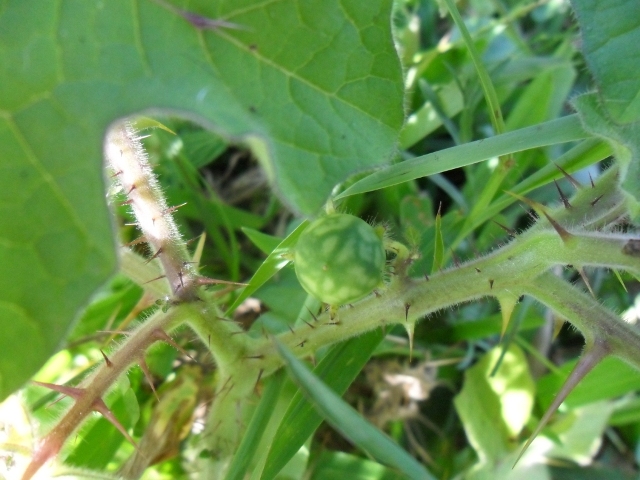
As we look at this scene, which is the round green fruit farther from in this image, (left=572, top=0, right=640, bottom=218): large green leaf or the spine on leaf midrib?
(left=572, top=0, right=640, bottom=218): large green leaf

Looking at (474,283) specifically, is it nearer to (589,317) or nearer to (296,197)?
(589,317)

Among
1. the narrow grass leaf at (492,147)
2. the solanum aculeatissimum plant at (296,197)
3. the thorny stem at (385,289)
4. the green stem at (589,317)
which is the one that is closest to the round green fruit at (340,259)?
the solanum aculeatissimum plant at (296,197)

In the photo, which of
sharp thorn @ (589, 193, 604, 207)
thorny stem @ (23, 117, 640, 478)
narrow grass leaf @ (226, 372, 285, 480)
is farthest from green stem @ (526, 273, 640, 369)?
narrow grass leaf @ (226, 372, 285, 480)

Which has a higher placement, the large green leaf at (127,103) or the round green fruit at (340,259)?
the large green leaf at (127,103)

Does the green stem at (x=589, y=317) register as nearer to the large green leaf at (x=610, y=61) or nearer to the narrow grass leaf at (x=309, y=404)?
the large green leaf at (x=610, y=61)

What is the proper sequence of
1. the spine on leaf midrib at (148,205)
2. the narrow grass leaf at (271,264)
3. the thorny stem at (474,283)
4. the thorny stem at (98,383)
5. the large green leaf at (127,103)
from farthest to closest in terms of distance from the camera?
the narrow grass leaf at (271,264) < the spine on leaf midrib at (148,205) < the thorny stem at (98,383) < the thorny stem at (474,283) < the large green leaf at (127,103)

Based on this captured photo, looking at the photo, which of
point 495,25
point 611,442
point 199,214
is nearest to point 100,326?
point 199,214

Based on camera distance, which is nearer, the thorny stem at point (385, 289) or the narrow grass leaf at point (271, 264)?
the thorny stem at point (385, 289)

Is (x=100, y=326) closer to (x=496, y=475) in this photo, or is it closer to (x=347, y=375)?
(x=347, y=375)
